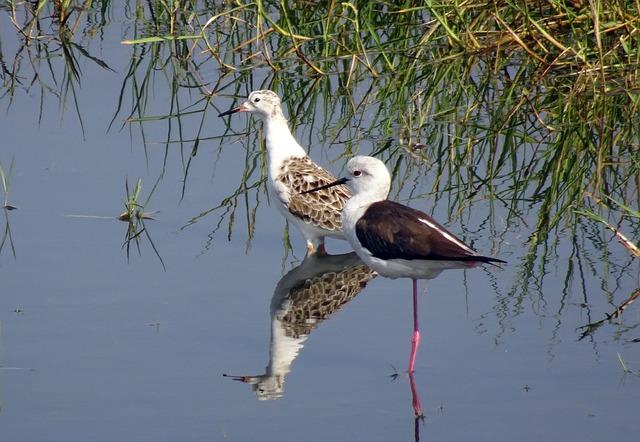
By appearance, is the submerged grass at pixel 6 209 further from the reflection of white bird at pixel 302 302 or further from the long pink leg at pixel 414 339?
the long pink leg at pixel 414 339

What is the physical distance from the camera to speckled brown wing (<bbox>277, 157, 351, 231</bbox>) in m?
8.60

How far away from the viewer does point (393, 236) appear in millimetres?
7016

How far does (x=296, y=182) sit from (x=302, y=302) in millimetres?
1555

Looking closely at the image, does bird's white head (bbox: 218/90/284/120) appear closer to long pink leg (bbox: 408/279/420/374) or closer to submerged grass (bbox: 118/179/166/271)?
submerged grass (bbox: 118/179/166/271)

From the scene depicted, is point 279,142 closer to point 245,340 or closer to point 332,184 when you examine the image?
point 332,184

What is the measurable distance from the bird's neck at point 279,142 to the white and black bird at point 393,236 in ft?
5.02

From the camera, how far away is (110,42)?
12.3m

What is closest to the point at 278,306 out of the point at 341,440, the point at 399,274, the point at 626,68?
the point at 399,274

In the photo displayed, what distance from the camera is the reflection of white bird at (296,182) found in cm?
860

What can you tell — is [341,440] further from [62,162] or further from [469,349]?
[62,162]

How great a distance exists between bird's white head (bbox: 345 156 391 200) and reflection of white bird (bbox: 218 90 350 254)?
1031 millimetres

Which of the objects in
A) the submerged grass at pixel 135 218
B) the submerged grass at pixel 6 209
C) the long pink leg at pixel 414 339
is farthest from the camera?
the submerged grass at pixel 135 218

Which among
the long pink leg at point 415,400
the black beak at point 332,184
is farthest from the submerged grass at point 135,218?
the long pink leg at point 415,400

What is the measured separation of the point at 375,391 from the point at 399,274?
1.07 metres
